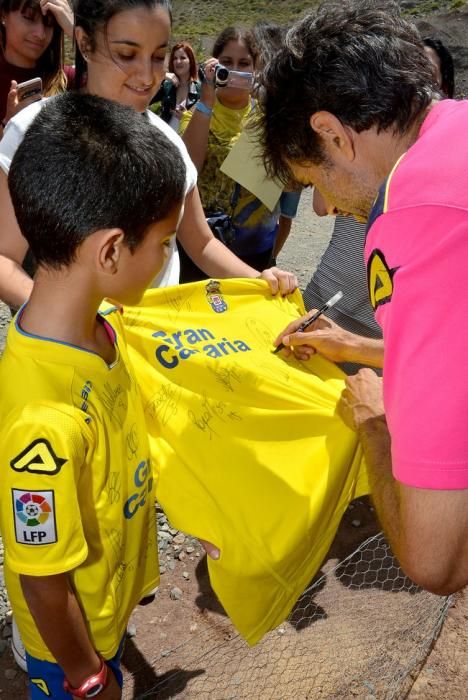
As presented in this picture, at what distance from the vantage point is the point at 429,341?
1.14 metres

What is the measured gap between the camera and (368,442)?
5.78ft

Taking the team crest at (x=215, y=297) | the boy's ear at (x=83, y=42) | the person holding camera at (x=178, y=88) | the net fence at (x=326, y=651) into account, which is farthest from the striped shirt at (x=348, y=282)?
the person holding camera at (x=178, y=88)

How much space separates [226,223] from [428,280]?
2.58 m

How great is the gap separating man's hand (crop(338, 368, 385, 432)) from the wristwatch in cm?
92

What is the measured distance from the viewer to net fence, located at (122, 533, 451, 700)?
2.43 meters

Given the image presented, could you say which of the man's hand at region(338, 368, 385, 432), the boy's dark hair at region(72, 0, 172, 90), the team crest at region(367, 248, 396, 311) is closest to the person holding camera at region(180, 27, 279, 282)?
the boy's dark hair at region(72, 0, 172, 90)

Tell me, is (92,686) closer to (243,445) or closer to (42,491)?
(42,491)

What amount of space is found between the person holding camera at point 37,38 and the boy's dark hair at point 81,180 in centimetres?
180

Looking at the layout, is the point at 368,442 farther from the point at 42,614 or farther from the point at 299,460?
the point at 42,614

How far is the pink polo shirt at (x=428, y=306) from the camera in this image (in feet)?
3.73

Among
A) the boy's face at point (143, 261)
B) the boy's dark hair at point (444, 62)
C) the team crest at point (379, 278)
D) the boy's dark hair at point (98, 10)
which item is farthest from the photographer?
the boy's dark hair at point (444, 62)

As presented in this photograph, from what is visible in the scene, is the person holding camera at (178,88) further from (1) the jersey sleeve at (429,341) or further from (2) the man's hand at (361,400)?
(1) the jersey sleeve at (429,341)

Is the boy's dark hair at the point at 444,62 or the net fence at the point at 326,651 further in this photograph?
the boy's dark hair at the point at 444,62

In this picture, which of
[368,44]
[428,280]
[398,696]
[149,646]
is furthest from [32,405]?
[398,696]
